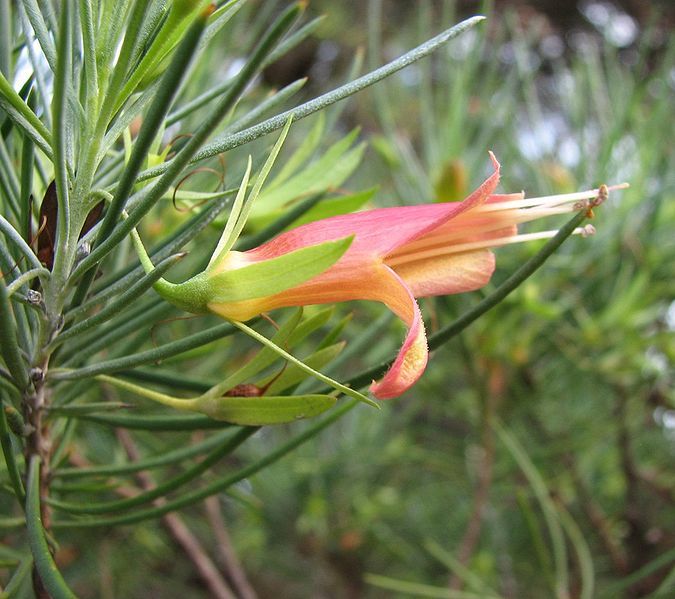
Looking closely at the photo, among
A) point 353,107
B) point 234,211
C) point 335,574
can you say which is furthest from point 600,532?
point 353,107

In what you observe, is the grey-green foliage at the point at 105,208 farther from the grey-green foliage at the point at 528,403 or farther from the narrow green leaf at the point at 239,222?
the grey-green foliage at the point at 528,403

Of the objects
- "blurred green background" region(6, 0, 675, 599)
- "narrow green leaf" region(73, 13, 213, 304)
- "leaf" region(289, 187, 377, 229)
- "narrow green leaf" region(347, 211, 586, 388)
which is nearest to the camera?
"narrow green leaf" region(73, 13, 213, 304)

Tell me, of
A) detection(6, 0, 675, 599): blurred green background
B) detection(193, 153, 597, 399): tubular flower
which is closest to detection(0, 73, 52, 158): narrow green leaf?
detection(193, 153, 597, 399): tubular flower

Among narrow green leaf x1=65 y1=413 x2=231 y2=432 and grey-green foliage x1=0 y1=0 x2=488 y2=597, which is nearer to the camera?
grey-green foliage x1=0 y1=0 x2=488 y2=597

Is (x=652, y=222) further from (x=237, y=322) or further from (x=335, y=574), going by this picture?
(x=335, y=574)

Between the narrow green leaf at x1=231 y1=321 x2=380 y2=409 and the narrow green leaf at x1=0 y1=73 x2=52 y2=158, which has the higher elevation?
the narrow green leaf at x1=0 y1=73 x2=52 y2=158

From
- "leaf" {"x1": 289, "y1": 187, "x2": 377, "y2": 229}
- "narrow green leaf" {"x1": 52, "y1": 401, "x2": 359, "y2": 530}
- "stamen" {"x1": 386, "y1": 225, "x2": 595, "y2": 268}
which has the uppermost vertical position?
"leaf" {"x1": 289, "y1": 187, "x2": 377, "y2": 229}

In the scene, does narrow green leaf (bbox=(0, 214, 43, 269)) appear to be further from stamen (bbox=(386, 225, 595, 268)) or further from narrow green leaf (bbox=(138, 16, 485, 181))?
stamen (bbox=(386, 225, 595, 268))

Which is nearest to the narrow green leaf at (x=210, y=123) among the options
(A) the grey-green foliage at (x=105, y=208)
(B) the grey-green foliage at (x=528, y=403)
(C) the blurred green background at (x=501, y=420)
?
(A) the grey-green foliage at (x=105, y=208)
